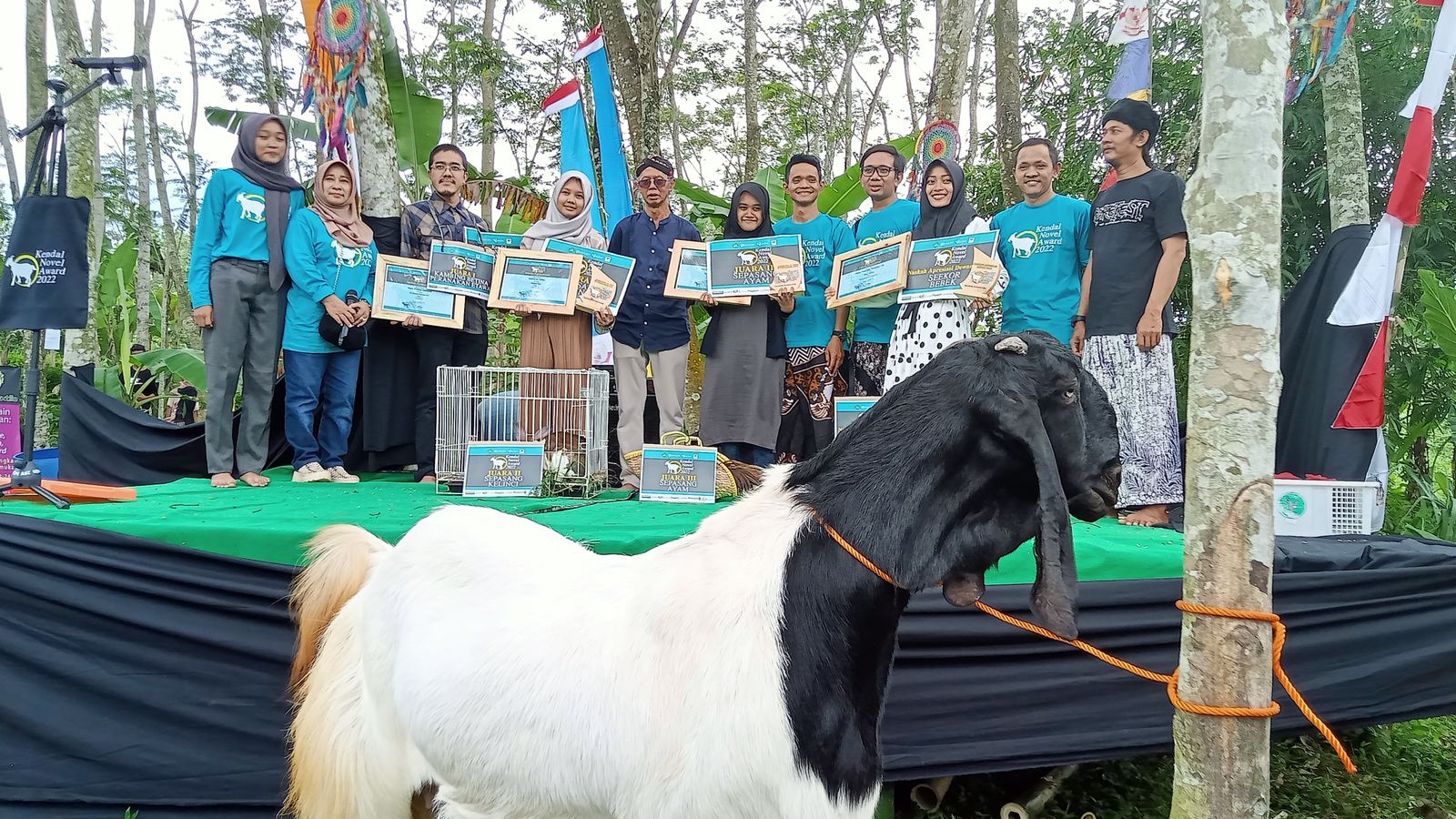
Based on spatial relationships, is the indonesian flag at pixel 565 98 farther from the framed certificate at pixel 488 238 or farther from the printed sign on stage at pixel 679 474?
the printed sign on stage at pixel 679 474

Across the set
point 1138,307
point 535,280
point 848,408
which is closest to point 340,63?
point 535,280

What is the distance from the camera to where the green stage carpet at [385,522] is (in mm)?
3002

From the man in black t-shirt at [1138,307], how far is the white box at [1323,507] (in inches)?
18.0

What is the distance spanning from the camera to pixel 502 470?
4.30 meters

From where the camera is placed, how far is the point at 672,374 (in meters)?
5.02

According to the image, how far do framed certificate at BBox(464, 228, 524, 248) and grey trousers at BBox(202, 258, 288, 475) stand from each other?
1124 mm

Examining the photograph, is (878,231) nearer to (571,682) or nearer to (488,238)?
(488,238)

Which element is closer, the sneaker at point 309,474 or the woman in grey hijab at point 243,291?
the woman in grey hijab at point 243,291

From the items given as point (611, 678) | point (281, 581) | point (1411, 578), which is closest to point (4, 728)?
point (281, 581)

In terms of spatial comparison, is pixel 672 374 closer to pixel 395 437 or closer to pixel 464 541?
pixel 395 437

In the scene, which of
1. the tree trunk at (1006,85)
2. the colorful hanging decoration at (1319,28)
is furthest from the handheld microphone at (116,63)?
the tree trunk at (1006,85)

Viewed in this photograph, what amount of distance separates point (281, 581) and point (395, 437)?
8.36 ft

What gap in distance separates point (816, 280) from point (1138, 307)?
5.99ft

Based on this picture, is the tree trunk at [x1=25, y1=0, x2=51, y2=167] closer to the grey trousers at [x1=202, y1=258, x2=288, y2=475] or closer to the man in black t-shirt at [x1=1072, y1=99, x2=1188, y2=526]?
the grey trousers at [x1=202, y1=258, x2=288, y2=475]
